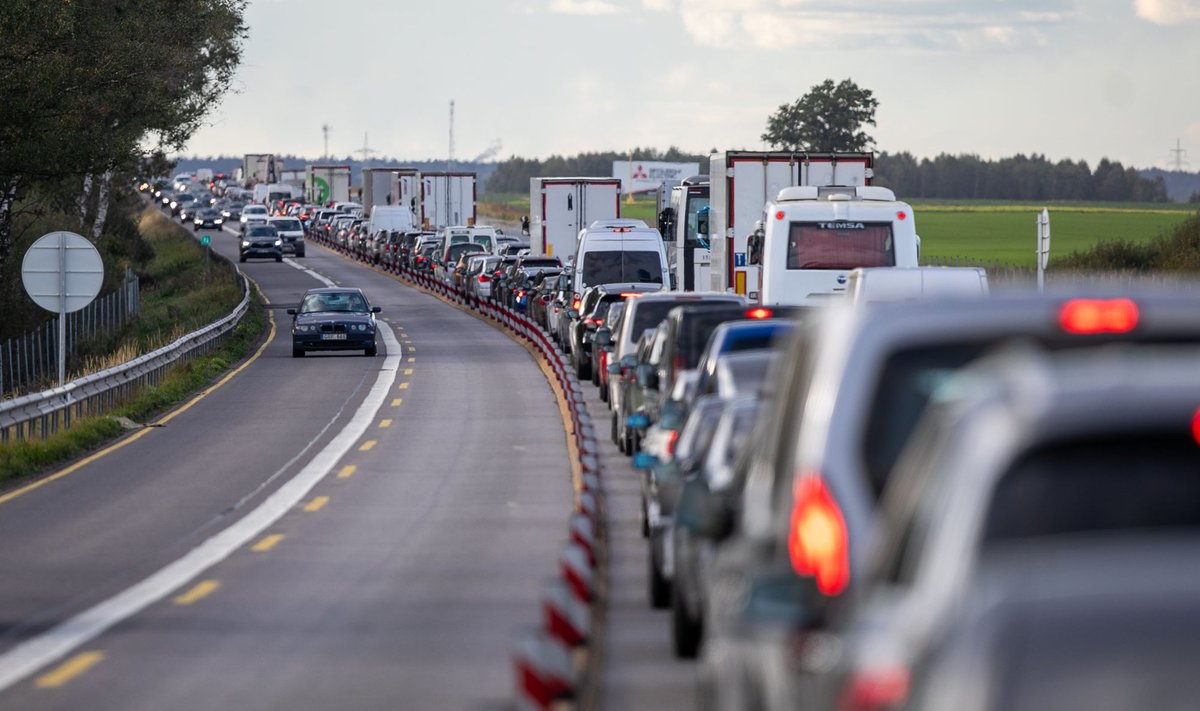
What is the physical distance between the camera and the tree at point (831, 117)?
149500mm

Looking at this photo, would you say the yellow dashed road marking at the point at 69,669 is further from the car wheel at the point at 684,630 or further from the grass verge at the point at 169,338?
the grass verge at the point at 169,338

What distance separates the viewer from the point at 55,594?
48.1 ft

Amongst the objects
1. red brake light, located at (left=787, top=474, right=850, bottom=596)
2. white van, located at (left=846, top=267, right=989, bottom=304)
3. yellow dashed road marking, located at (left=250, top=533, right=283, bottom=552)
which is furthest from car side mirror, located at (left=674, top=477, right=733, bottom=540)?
white van, located at (left=846, top=267, right=989, bottom=304)

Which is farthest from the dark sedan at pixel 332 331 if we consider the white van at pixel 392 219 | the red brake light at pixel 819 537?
the white van at pixel 392 219

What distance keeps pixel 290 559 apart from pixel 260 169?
161200 millimetres

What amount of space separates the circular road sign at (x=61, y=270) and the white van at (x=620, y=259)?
488 inches

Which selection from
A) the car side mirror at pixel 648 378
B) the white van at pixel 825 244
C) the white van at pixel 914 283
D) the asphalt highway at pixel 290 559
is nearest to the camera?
the asphalt highway at pixel 290 559

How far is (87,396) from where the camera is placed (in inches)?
1206

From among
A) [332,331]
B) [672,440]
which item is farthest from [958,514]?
[332,331]

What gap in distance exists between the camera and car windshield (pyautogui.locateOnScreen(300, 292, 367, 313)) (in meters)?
46.6

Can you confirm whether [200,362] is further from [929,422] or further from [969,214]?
[969,214]

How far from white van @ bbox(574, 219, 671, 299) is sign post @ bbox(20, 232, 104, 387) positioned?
40.7 feet

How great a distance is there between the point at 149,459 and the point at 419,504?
6206mm

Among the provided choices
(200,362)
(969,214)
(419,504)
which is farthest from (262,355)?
(969,214)
